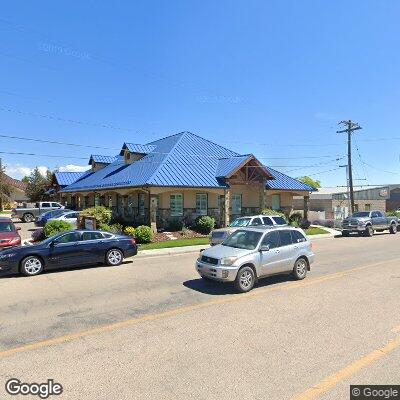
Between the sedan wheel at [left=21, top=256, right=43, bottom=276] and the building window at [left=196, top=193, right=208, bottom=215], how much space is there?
638 inches

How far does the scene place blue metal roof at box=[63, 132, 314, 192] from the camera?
85.3 feet

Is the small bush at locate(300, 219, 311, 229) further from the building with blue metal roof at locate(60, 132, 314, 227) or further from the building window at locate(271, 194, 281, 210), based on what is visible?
the building window at locate(271, 194, 281, 210)

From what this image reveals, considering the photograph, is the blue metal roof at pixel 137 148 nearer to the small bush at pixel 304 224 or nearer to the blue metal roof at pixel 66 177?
the blue metal roof at pixel 66 177

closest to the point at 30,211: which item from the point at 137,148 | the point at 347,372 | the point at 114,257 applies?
the point at 137,148

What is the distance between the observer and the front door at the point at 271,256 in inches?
410

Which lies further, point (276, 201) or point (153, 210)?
point (276, 201)

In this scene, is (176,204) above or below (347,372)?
above

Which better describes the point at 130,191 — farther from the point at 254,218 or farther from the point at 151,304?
the point at 151,304

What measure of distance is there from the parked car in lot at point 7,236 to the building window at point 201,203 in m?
13.9

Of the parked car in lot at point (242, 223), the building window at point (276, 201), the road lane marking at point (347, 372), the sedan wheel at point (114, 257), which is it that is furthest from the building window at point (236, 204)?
the road lane marking at point (347, 372)

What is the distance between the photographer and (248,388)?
15.5 feet

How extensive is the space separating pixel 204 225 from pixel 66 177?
2527 cm

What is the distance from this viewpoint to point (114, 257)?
14422mm

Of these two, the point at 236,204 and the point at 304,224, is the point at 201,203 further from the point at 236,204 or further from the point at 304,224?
the point at 304,224
